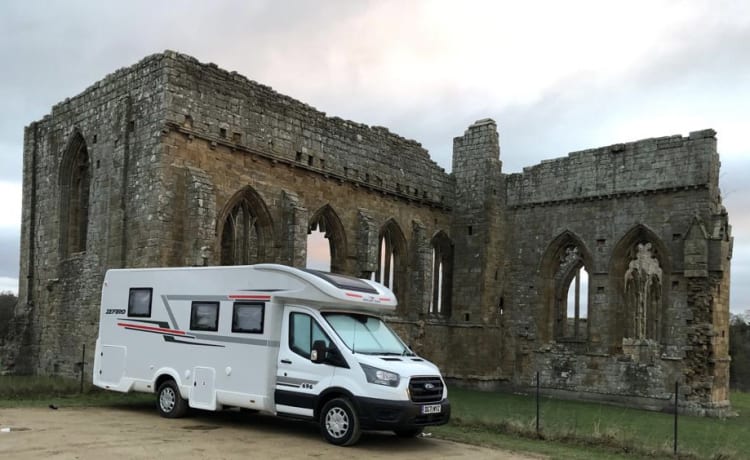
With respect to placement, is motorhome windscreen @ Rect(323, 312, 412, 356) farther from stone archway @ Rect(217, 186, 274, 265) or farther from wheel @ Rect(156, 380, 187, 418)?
stone archway @ Rect(217, 186, 274, 265)

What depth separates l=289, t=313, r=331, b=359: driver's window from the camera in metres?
10.5

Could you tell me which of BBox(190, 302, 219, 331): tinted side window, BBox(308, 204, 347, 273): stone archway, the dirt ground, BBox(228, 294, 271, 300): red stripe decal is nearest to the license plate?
the dirt ground

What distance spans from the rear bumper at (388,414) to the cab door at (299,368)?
0.72m

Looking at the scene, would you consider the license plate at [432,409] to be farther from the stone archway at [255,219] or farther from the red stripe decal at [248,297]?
the stone archway at [255,219]

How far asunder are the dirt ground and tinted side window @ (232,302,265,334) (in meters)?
1.52

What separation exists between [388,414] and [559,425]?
4.47m

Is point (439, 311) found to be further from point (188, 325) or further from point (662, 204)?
point (188, 325)

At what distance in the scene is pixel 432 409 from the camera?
9992 mm

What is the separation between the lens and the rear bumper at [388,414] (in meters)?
9.55

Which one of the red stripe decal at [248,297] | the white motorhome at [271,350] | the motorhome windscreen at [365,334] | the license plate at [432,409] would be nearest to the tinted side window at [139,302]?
the white motorhome at [271,350]

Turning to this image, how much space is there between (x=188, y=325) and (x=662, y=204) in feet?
50.8

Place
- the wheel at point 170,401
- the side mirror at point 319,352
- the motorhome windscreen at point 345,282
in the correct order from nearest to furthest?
the side mirror at point 319,352, the motorhome windscreen at point 345,282, the wheel at point 170,401

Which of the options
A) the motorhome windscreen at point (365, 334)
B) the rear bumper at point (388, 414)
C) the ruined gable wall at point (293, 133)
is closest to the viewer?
the rear bumper at point (388, 414)

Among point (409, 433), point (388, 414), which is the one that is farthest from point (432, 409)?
point (409, 433)
